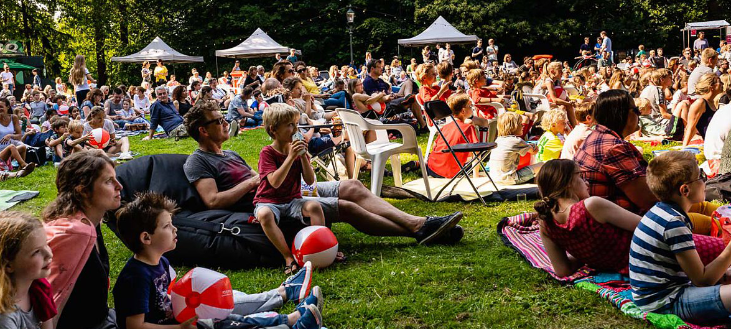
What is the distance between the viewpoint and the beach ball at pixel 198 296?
325 cm

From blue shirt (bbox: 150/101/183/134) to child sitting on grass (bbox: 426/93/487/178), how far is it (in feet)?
24.1

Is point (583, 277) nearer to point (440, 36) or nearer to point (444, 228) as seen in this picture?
point (444, 228)

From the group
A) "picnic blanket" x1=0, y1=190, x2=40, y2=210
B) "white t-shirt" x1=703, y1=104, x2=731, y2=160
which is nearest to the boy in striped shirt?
"white t-shirt" x1=703, y1=104, x2=731, y2=160

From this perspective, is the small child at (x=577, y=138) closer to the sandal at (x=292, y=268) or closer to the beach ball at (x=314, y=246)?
the beach ball at (x=314, y=246)

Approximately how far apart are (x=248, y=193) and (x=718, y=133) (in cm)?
485

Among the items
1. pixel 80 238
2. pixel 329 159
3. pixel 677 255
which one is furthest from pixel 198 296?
pixel 329 159

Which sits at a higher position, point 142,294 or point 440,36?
point 440,36

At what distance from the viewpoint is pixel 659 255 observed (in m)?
3.37

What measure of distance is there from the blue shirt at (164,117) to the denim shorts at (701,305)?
12.1m

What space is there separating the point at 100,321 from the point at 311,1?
35600mm

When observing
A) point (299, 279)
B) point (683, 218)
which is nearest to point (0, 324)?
point (299, 279)

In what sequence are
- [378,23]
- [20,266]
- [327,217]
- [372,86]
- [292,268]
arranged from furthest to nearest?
[378,23] < [372,86] < [327,217] < [292,268] < [20,266]

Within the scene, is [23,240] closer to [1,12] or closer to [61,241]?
[61,241]

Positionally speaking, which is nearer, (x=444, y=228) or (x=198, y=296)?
(x=198, y=296)
